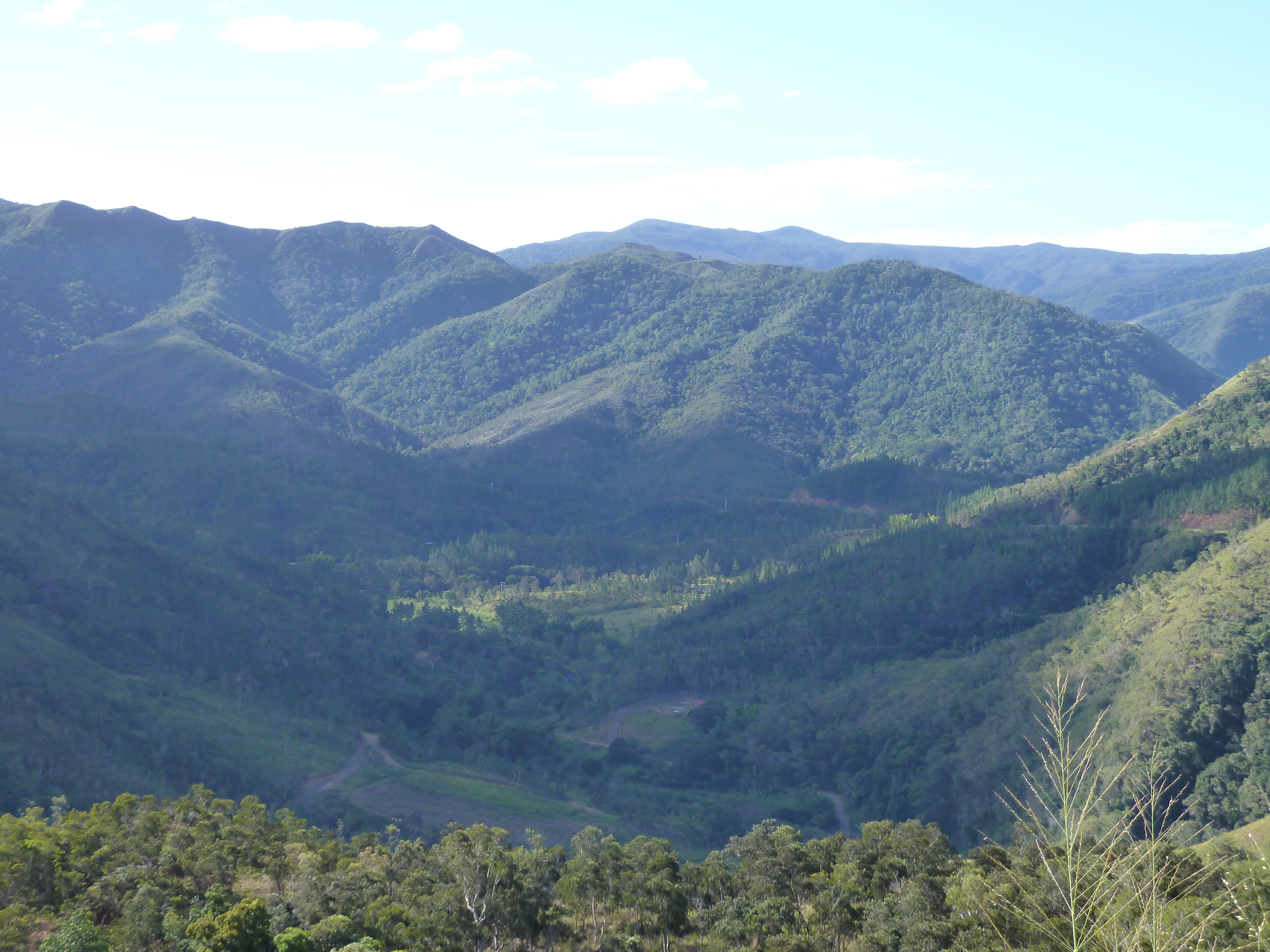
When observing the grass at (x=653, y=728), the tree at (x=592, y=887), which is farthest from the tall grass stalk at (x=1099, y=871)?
the grass at (x=653, y=728)

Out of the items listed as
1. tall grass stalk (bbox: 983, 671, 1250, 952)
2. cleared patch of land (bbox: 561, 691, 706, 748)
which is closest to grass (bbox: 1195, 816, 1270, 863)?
tall grass stalk (bbox: 983, 671, 1250, 952)

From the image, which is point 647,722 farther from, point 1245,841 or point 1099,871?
point 1099,871

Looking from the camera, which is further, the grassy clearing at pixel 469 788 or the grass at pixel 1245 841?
the grassy clearing at pixel 469 788

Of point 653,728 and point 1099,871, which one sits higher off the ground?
point 1099,871

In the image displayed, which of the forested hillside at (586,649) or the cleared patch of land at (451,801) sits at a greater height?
the forested hillside at (586,649)

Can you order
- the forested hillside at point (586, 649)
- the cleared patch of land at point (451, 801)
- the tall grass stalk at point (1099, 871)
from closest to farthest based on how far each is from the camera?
the tall grass stalk at point (1099, 871) < the cleared patch of land at point (451, 801) < the forested hillside at point (586, 649)

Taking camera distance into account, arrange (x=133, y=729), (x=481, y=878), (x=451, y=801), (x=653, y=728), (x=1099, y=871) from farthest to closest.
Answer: (x=653, y=728)
(x=451, y=801)
(x=133, y=729)
(x=481, y=878)
(x=1099, y=871)

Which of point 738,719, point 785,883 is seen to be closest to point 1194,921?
point 785,883

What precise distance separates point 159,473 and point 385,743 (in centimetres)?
8855

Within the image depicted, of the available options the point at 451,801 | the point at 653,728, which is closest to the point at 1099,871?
the point at 451,801

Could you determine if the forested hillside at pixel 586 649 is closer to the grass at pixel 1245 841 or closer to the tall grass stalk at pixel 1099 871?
the grass at pixel 1245 841

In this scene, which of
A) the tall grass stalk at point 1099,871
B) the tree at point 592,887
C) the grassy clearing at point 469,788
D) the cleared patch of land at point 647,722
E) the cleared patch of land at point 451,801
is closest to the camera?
the tall grass stalk at point 1099,871

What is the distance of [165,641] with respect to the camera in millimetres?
105375

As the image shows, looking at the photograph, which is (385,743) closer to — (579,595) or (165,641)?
(165,641)
